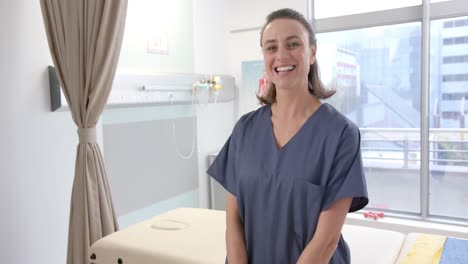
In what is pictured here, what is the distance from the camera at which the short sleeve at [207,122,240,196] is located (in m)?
1.33

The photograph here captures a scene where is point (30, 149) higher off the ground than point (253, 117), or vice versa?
point (253, 117)

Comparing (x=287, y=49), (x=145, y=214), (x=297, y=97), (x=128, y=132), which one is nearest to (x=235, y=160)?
(x=297, y=97)

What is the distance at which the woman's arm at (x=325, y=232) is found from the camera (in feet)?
3.60

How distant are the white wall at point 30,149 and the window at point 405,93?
197 centimetres

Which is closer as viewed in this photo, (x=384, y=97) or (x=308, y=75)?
(x=308, y=75)

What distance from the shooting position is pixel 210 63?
376cm

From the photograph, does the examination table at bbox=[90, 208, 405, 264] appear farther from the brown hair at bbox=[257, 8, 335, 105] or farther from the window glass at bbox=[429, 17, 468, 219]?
the window glass at bbox=[429, 17, 468, 219]

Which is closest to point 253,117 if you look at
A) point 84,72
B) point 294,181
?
point 294,181

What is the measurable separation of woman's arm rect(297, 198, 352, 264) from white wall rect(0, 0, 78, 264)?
170cm

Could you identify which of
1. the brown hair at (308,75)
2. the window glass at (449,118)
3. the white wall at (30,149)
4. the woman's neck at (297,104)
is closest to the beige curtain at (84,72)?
the white wall at (30,149)

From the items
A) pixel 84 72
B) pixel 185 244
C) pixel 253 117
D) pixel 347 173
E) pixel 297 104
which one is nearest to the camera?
pixel 347 173

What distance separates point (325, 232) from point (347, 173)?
0.17 metres

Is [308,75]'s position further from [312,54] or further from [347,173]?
[347,173]

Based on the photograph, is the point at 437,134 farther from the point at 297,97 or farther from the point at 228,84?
the point at 297,97
